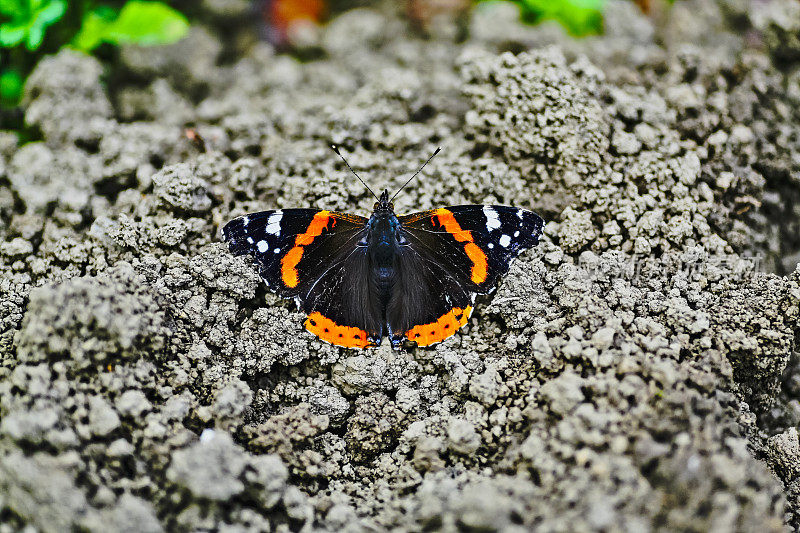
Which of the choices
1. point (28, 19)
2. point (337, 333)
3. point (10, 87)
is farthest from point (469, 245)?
point (10, 87)

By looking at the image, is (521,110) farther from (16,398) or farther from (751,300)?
(16,398)

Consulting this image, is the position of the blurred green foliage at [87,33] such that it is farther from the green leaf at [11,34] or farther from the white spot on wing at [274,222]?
the white spot on wing at [274,222]

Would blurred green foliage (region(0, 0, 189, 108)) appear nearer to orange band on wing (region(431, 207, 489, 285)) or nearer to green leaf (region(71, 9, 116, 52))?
green leaf (region(71, 9, 116, 52))

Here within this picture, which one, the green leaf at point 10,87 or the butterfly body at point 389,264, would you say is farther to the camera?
the green leaf at point 10,87

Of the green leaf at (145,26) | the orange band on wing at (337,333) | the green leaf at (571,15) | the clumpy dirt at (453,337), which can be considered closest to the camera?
the clumpy dirt at (453,337)

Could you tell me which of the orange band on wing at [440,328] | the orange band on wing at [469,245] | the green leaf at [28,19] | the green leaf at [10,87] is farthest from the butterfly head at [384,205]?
the green leaf at [10,87]

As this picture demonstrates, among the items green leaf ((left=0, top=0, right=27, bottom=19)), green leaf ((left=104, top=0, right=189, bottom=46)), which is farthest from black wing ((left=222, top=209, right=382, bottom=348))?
green leaf ((left=0, top=0, right=27, bottom=19))

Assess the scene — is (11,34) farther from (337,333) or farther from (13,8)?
(337,333)
